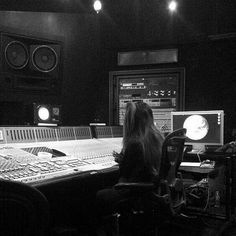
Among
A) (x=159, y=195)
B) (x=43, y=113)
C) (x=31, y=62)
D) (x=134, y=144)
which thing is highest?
(x=31, y=62)

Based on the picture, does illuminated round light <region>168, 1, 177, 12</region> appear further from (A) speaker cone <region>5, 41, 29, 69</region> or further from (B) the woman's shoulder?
(B) the woman's shoulder

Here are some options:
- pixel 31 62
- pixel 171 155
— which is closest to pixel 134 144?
pixel 171 155

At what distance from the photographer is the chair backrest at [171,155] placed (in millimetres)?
1994

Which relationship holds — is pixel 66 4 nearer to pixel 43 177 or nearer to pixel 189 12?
pixel 189 12

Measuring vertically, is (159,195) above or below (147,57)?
below

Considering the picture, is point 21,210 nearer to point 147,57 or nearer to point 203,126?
Result: point 203,126

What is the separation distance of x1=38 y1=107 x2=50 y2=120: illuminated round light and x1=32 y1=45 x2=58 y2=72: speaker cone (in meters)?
0.37

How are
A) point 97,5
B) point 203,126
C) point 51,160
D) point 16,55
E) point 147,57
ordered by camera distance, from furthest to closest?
1. point 147,57
2. point 97,5
3. point 203,126
4. point 16,55
5. point 51,160

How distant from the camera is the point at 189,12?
4.40 meters

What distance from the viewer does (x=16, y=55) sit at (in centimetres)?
274

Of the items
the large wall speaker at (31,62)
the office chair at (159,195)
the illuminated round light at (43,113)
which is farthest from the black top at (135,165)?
the large wall speaker at (31,62)

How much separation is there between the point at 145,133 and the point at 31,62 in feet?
3.86

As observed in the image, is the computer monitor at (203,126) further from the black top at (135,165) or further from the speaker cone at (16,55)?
the speaker cone at (16,55)

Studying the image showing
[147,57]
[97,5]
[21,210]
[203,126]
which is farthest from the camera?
[147,57]
